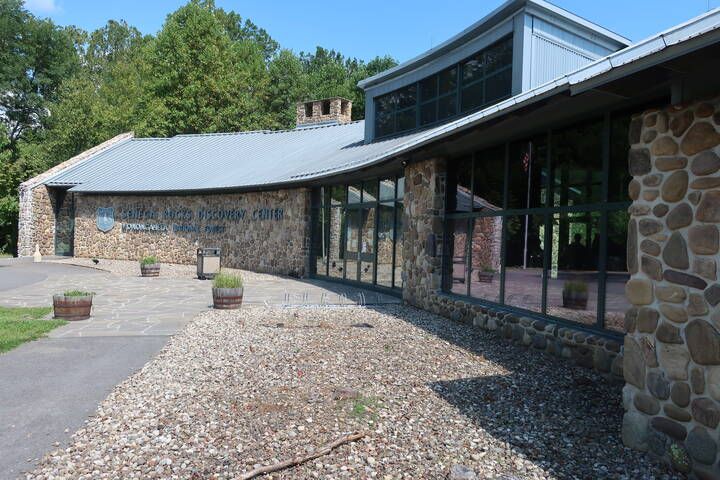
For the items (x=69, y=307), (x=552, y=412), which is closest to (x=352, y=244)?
(x=69, y=307)

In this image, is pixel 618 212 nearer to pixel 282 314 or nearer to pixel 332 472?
pixel 332 472

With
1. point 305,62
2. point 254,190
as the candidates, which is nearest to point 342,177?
point 254,190

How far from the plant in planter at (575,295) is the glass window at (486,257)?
1.56 meters

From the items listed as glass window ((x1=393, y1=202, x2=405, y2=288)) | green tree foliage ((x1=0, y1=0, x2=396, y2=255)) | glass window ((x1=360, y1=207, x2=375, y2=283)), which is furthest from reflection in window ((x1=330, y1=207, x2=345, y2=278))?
green tree foliage ((x1=0, y1=0, x2=396, y2=255))

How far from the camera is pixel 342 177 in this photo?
1487 centimetres

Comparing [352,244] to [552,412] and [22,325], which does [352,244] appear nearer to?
[22,325]

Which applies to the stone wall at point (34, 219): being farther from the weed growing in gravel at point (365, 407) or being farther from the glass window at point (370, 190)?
the weed growing in gravel at point (365, 407)

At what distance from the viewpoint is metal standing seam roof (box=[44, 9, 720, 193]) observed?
1427 centimetres

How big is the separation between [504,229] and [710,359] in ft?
16.6

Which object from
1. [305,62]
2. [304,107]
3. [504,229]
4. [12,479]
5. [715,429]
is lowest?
[12,479]

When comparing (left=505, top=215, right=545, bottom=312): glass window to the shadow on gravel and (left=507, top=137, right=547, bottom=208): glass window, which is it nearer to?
(left=507, top=137, right=547, bottom=208): glass window

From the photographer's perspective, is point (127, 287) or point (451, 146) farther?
point (127, 287)

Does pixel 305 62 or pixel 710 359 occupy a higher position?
pixel 305 62

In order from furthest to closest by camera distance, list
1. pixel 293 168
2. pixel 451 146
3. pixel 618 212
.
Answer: pixel 293 168 → pixel 451 146 → pixel 618 212
